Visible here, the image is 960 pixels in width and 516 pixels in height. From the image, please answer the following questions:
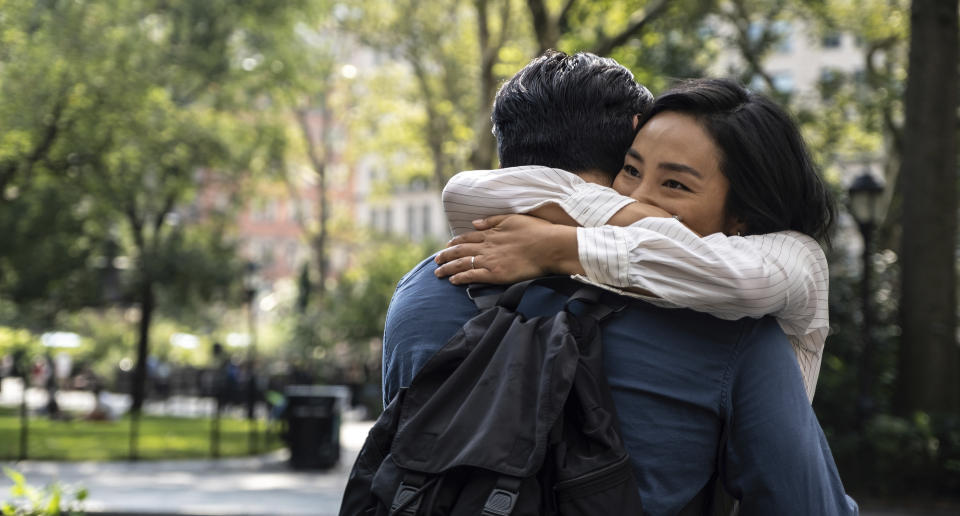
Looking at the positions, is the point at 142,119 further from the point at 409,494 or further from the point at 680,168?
the point at 409,494

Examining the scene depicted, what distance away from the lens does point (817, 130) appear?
80.7 feet

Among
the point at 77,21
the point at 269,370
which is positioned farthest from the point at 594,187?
the point at 269,370

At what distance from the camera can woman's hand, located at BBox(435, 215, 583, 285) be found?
1895 millimetres

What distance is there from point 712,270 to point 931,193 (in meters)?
12.7

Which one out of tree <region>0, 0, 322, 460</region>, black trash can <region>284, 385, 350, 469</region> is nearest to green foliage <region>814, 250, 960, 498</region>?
black trash can <region>284, 385, 350, 469</region>

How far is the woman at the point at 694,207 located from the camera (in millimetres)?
1858

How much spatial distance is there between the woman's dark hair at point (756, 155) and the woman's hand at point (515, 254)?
31 centimetres

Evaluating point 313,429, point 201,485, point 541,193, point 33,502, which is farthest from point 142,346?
point 541,193

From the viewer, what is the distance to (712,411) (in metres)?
1.79

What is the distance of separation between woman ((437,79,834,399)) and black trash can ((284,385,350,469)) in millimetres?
16860

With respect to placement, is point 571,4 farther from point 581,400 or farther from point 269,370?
point 269,370

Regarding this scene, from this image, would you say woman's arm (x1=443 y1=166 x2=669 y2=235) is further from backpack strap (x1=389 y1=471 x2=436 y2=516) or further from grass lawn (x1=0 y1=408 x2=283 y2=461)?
grass lawn (x1=0 y1=408 x2=283 y2=461)

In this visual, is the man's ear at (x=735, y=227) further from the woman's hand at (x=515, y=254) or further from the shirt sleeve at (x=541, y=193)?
the woman's hand at (x=515, y=254)

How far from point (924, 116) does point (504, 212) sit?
12738 mm
